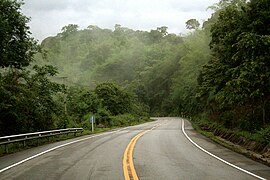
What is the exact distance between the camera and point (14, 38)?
2034cm

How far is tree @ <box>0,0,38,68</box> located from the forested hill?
59.1 meters

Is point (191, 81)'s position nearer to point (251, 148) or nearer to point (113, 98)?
point (113, 98)

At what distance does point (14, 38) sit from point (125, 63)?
312 feet

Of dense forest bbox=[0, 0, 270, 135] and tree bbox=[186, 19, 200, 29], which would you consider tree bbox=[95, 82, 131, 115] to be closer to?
dense forest bbox=[0, 0, 270, 135]

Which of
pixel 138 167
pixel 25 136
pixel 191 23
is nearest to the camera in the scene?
pixel 138 167

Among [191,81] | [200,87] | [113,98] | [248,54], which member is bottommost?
[113,98]

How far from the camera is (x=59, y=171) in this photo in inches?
376

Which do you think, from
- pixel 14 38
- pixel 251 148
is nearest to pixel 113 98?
pixel 14 38

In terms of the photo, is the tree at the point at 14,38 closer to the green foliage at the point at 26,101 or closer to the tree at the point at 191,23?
the green foliage at the point at 26,101

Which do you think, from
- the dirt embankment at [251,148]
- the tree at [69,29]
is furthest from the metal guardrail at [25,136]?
the tree at [69,29]

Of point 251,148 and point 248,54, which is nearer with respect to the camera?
point 251,148

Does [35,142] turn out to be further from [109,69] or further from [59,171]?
[109,69]

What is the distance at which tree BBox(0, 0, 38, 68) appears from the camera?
19.3m

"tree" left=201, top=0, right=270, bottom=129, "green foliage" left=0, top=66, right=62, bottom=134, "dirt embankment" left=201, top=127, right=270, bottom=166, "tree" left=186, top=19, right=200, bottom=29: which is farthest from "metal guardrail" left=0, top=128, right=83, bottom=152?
"tree" left=186, top=19, right=200, bottom=29
